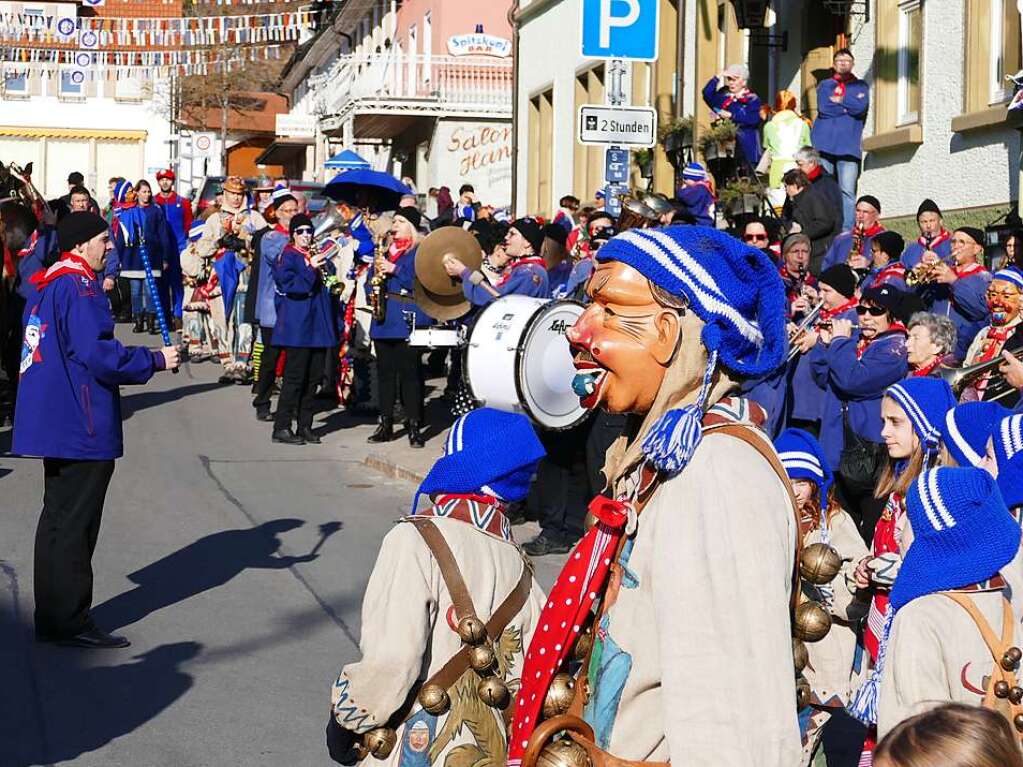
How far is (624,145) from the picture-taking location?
44.3 ft

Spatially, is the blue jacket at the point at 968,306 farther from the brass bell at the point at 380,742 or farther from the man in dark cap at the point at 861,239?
the brass bell at the point at 380,742

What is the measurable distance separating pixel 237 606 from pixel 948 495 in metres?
5.38

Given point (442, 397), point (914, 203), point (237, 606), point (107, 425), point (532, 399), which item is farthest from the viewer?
point (442, 397)

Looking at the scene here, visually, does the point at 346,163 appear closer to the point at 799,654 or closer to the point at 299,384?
the point at 299,384

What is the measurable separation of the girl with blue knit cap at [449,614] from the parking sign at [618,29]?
9014 mm

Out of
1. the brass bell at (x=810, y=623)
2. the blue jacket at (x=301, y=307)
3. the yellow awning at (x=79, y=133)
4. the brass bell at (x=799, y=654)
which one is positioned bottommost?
the brass bell at (x=799, y=654)

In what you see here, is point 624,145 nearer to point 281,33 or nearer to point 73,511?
point 73,511

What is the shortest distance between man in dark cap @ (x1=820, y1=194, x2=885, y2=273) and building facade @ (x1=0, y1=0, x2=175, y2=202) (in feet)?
207

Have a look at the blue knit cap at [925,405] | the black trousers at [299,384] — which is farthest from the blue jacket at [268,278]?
the blue knit cap at [925,405]

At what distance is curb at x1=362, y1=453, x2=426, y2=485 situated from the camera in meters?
13.4

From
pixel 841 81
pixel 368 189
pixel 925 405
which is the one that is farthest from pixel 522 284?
pixel 925 405

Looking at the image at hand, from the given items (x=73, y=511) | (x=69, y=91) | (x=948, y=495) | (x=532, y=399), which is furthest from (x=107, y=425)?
(x=69, y=91)

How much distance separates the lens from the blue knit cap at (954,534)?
4.11 metres

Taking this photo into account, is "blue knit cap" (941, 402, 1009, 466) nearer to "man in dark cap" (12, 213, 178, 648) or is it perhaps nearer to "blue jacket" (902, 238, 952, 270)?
"man in dark cap" (12, 213, 178, 648)
